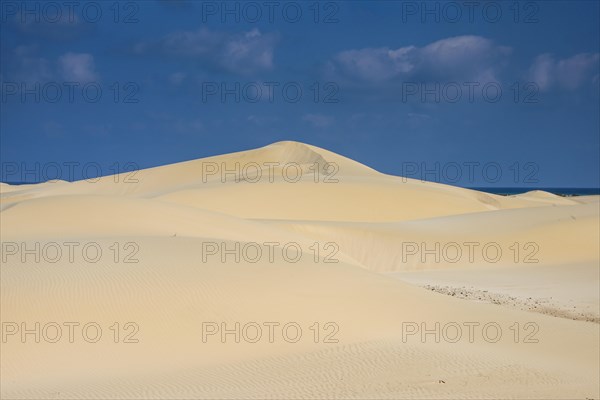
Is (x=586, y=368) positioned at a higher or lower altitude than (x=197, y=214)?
lower

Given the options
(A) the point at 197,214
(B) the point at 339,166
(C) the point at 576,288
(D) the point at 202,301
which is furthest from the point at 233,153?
(D) the point at 202,301

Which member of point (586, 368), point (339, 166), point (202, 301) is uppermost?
point (339, 166)

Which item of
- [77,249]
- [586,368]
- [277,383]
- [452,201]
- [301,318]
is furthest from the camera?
[452,201]

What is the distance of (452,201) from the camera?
47906 mm

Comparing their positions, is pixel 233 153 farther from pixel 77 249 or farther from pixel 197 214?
pixel 77 249

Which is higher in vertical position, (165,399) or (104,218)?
(104,218)

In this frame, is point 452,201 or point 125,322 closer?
point 125,322

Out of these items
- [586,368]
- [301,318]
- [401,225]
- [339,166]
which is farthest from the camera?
[339,166]

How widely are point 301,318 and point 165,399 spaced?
4.25 m

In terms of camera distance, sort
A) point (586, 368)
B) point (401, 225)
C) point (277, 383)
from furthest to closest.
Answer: point (401, 225)
point (586, 368)
point (277, 383)

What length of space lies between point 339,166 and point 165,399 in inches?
2092

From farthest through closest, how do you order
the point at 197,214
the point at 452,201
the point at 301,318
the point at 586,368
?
the point at 452,201
the point at 197,214
the point at 301,318
the point at 586,368

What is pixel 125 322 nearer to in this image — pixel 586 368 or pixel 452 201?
pixel 586 368

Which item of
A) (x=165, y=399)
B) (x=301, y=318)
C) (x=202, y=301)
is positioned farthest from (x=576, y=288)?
(x=165, y=399)
